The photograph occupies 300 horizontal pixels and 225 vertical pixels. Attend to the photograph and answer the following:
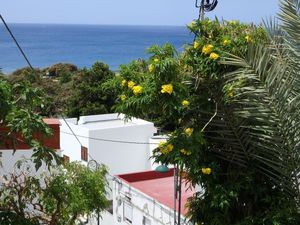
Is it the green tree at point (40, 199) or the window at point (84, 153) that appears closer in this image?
the green tree at point (40, 199)

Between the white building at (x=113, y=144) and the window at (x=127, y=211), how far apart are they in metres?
5.09

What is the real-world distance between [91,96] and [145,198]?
56.7 feet

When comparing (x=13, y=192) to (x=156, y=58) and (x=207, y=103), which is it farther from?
(x=207, y=103)

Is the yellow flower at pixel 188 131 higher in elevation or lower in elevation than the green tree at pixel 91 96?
higher

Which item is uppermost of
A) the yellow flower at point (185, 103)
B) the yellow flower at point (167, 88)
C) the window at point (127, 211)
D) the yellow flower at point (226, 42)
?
the yellow flower at point (226, 42)

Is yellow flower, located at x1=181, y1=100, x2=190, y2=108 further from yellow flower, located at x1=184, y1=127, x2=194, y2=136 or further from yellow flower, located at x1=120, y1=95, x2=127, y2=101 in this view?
yellow flower, located at x1=120, y1=95, x2=127, y2=101

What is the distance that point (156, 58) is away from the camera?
4449 millimetres

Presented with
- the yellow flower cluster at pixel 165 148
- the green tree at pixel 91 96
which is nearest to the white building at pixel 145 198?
the yellow flower cluster at pixel 165 148

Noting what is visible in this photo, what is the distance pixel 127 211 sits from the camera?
1363 cm

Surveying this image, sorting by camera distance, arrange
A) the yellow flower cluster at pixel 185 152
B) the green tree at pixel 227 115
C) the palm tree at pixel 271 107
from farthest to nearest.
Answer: the yellow flower cluster at pixel 185 152, the green tree at pixel 227 115, the palm tree at pixel 271 107

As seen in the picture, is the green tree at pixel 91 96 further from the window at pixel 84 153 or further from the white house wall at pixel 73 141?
the window at pixel 84 153

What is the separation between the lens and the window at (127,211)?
43.9ft

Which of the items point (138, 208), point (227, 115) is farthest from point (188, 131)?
point (138, 208)

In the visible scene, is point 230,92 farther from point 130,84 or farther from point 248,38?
point 130,84
